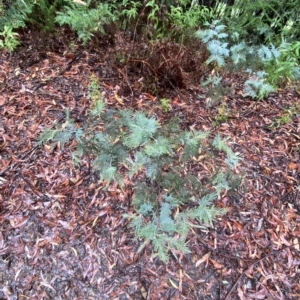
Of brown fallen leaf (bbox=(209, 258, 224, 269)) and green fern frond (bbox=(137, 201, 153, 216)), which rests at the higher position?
green fern frond (bbox=(137, 201, 153, 216))

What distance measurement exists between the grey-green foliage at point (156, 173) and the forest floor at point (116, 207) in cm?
17

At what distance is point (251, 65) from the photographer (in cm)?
308

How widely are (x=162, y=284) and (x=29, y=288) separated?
87cm

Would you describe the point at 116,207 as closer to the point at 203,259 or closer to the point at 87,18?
the point at 203,259

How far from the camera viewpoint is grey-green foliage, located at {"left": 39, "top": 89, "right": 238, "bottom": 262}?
2.06m

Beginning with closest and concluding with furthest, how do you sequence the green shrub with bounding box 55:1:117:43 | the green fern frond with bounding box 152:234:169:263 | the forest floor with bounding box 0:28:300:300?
the green fern frond with bounding box 152:234:169:263 < the forest floor with bounding box 0:28:300:300 < the green shrub with bounding box 55:1:117:43

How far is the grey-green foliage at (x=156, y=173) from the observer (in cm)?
206

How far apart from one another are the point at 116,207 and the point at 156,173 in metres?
0.42

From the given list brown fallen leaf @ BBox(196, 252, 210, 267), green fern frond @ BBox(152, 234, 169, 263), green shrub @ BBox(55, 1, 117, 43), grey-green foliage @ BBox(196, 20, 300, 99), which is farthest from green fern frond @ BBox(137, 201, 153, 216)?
green shrub @ BBox(55, 1, 117, 43)

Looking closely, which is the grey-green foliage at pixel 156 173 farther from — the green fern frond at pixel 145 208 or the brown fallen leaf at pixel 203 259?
the brown fallen leaf at pixel 203 259

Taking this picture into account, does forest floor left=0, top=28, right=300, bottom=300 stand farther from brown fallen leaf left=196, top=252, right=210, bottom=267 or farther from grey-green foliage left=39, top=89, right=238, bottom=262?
grey-green foliage left=39, top=89, right=238, bottom=262

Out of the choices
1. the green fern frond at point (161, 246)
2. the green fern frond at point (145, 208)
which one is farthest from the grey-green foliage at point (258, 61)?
the green fern frond at point (161, 246)

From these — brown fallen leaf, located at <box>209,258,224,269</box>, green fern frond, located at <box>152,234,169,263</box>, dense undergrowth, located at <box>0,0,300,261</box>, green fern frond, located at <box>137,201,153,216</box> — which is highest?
dense undergrowth, located at <box>0,0,300,261</box>

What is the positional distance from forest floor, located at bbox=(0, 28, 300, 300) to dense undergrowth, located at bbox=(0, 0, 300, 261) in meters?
0.13
